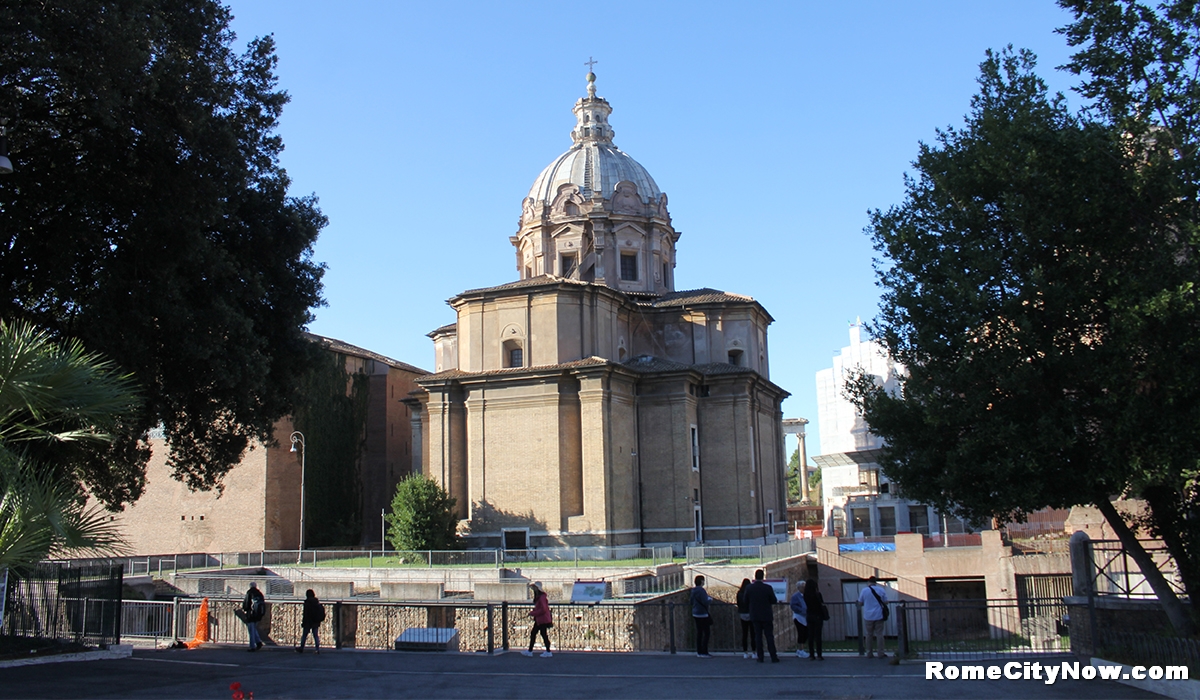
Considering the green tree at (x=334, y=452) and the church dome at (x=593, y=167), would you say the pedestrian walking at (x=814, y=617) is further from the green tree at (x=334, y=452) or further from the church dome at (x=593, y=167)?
the church dome at (x=593, y=167)

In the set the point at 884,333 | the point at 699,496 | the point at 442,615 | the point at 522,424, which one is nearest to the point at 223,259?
the point at 442,615

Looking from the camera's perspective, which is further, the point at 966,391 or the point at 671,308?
the point at 671,308

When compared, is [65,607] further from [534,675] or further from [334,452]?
[334,452]

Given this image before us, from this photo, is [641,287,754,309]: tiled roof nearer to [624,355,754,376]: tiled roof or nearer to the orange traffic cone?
[624,355,754,376]: tiled roof

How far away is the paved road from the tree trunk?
170cm

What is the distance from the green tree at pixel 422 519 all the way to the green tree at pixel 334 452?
10677 mm

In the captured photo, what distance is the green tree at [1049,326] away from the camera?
1232cm

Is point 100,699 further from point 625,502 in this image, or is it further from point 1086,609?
point 625,502

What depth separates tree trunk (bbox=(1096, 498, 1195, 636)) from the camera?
12914 mm

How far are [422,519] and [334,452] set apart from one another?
44.7ft

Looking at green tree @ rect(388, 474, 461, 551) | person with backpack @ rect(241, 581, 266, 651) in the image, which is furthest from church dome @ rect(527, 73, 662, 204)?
person with backpack @ rect(241, 581, 266, 651)

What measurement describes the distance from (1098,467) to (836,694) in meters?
4.70

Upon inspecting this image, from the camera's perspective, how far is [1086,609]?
14.4 metres

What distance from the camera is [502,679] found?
545 inches
